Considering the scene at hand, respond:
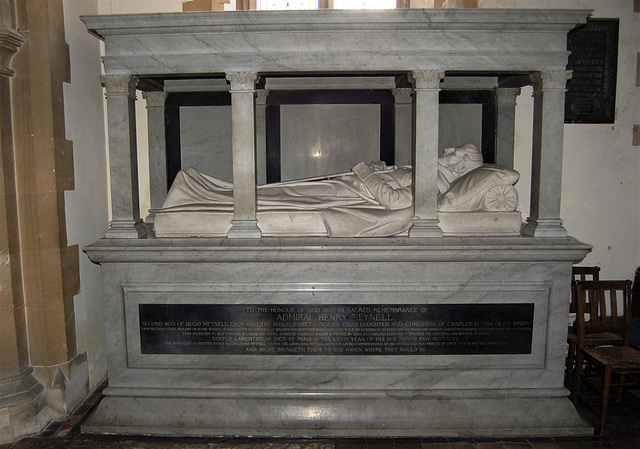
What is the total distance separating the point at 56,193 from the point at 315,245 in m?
1.78

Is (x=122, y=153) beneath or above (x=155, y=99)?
beneath

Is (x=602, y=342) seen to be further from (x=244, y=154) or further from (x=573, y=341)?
(x=244, y=154)

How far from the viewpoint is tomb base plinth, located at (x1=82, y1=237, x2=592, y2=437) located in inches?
136

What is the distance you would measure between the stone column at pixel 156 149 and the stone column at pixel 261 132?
0.81 meters

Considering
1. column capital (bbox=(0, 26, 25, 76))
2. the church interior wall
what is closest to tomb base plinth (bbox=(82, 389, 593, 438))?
the church interior wall

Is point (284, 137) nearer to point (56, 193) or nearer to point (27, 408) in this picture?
point (56, 193)

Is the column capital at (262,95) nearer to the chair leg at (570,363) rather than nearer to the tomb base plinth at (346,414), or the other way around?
the tomb base plinth at (346,414)

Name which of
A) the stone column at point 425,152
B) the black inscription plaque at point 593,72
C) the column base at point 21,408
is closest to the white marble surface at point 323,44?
the stone column at point 425,152

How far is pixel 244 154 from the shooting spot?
11.4ft

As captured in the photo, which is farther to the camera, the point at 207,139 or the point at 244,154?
the point at 207,139

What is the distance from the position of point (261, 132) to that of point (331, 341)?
6.33ft

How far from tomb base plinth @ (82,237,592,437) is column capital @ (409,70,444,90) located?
1003mm

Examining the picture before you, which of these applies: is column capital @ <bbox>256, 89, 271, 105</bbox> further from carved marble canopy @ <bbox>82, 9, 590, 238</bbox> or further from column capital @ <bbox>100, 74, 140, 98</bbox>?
column capital @ <bbox>100, 74, 140, 98</bbox>

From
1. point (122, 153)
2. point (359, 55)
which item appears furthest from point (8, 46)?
point (359, 55)
